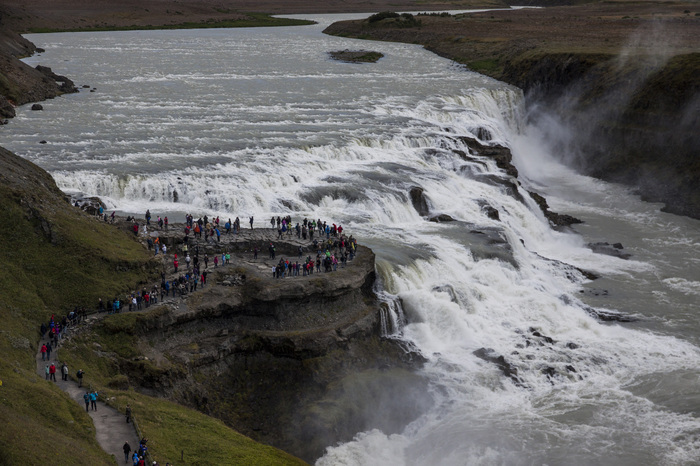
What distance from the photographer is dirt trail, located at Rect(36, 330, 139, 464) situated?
86.3 feet

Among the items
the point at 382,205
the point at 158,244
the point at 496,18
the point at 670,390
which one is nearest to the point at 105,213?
the point at 158,244

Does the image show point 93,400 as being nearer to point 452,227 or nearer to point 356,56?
point 452,227

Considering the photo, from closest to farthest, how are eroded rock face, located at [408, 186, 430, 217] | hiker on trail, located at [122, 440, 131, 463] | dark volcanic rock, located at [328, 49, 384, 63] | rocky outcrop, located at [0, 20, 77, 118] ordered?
1. hiker on trail, located at [122, 440, 131, 463]
2. eroded rock face, located at [408, 186, 430, 217]
3. rocky outcrop, located at [0, 20, 77, 118]
4. dark volcanic rock, located at [328, 49, 384, 63]

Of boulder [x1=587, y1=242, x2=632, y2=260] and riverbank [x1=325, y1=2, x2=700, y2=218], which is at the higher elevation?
riverbank [x1=325, y1=2, x2=700, y2=218]

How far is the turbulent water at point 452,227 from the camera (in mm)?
35281

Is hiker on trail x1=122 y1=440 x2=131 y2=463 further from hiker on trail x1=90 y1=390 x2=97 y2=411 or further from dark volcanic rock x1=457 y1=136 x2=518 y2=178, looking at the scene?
dark volcanic rock x1=457 y1=136 x2=518 y2=178

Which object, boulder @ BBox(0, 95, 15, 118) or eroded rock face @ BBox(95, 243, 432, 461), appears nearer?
eroded rock face @ BBox(95, 243, 432, 461)

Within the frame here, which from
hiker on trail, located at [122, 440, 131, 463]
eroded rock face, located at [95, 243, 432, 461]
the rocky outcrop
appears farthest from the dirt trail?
the rocky outcrop

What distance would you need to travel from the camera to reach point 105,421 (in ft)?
90.6

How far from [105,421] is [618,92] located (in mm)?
66472

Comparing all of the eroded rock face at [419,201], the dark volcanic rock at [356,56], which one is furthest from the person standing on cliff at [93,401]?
the dark volcanic rock at [356,56]

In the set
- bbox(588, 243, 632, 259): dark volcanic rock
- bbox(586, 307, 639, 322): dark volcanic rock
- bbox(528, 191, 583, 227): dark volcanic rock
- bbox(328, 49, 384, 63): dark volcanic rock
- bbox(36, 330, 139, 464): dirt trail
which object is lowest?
Result: bbox(586, 307, 639, 322): dark volcanic rock

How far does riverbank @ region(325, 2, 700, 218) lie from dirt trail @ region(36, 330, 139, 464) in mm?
52910

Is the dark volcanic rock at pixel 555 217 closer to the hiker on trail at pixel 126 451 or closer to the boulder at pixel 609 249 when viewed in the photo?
the boulder at pixel 609 249
